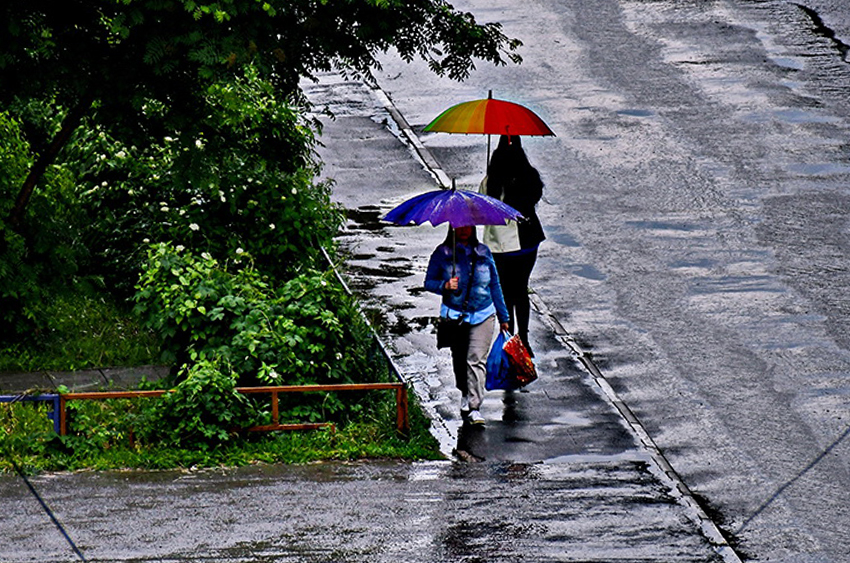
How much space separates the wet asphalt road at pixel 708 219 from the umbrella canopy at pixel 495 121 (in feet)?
7.13

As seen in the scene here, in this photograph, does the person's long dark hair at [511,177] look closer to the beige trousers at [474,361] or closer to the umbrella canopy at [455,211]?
the umbrella canopy at [455,211]

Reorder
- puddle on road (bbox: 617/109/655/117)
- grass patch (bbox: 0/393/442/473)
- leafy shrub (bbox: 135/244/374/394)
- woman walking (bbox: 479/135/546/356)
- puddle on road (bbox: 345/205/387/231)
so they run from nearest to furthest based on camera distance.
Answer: grass patch (bbox: 0/393/442/473), leafy shrub (bbox: 135/244/374/394), woman walking (bbox: 479/135/546/356), puddle on road (bbox: 345/205/387/231), puddle on road (bbox: 617/109/655/117)

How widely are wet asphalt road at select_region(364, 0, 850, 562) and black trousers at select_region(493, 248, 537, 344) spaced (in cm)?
87

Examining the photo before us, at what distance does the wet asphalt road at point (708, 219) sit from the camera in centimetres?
1109

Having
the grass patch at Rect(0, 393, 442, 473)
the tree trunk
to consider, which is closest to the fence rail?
the grass patch at Rect(0, 393, 442, 473)

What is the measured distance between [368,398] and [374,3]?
3354 millimetres

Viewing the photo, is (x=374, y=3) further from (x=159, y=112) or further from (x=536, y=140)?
(x=536, y=140)

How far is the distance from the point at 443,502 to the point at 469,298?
6.89 ft

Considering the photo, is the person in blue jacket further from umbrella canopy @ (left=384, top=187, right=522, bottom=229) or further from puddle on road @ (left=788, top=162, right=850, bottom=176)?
puddle on road @ (left=788, top=162, right=850, bottom=176)

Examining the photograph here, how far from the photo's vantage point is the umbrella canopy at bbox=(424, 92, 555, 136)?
496 inches

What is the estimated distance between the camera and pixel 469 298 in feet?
37.9

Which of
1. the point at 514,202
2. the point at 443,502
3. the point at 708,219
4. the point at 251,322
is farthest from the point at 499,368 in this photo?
the point at 708,219

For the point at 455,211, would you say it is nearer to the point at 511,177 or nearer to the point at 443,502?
the point at 511,177

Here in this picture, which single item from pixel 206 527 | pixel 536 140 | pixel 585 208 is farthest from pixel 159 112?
pixel 536 140
